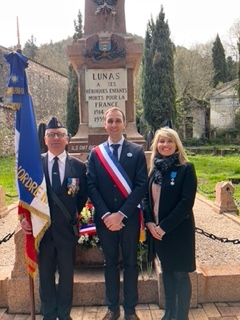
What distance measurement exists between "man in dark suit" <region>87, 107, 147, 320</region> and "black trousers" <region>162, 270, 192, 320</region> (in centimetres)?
30

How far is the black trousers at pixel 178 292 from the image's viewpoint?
10.1 ft

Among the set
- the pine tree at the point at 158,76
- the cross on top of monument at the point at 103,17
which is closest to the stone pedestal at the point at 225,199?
the cross on top of monument at the point at 103,17

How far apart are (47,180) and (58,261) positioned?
2.52ft

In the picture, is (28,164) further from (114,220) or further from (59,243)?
(114,220)

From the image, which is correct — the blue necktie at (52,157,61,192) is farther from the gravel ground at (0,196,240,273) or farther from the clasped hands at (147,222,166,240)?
the gravel ground at (0,196,240,273)

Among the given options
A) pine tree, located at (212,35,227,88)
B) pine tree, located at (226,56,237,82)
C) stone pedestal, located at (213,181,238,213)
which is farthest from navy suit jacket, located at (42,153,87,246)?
pine tree, located at (226,56,237,82)

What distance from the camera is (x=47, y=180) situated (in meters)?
3.24

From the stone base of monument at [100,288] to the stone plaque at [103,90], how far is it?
3.23 metres

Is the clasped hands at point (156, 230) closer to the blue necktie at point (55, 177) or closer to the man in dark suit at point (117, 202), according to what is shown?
the man in dark suit at point (117, 202)

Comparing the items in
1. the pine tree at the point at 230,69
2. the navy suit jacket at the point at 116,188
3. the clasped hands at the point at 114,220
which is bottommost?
the clasped hands at the point at 114,220

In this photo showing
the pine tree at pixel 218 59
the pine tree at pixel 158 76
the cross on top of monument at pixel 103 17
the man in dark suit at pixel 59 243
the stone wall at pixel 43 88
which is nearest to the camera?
the man in dark suit at pixel 59 243

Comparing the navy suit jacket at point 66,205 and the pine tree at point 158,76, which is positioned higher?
the pine tree at point 158,76

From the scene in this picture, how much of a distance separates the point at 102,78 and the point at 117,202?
3.67 meters

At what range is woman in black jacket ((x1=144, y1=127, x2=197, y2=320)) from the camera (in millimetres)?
3047
